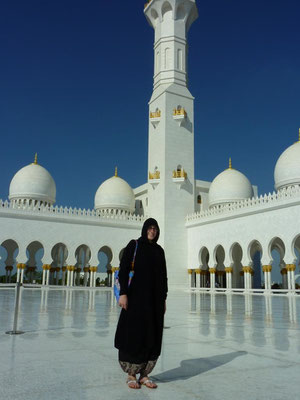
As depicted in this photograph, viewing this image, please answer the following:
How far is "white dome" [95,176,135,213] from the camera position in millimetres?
28250

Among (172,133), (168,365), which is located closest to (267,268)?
(172,133)

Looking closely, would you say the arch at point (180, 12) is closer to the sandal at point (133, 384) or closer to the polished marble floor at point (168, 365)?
the polished marble floor at point (168, 365)

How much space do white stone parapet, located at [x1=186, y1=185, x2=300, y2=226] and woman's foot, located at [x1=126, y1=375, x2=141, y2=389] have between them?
Answer: 1652cm

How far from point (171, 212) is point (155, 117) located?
6.42 metres

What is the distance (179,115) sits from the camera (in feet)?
82.7

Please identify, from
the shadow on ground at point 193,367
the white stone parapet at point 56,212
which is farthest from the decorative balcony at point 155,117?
the shadow on ground at point 193,367

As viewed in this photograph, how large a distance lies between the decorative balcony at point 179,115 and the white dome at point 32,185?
957cm

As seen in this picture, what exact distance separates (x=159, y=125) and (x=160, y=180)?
3.76 metres

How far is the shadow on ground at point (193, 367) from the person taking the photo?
8.89 ft

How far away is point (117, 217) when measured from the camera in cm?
2450

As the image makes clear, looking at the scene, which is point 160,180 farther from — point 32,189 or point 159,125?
point 32,189

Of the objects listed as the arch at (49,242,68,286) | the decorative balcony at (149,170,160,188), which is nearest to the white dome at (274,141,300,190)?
the decorative balcony at (149,170,160,188)

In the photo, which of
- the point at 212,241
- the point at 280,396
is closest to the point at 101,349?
the point at 280,396

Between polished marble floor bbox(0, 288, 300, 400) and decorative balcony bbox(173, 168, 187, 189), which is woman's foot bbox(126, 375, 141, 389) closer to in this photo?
polished marble floor bbox(0, 288, 300, 400)
